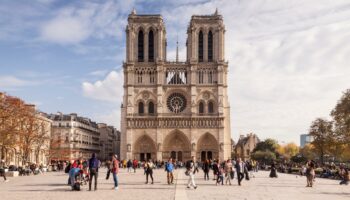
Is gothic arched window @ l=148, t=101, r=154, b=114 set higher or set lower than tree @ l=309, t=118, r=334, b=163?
higher

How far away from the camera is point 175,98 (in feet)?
304

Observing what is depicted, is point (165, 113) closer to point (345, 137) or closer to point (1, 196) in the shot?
point (345, 137)

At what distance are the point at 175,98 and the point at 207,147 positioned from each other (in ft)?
33.7

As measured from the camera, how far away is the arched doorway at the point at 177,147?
91125 mm

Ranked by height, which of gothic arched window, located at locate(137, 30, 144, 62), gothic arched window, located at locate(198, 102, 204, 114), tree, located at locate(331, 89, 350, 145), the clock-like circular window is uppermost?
gothic arched window, located at locate(137, 30, 144, 62)

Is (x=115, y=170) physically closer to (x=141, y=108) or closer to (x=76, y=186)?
(x=76, y=186)

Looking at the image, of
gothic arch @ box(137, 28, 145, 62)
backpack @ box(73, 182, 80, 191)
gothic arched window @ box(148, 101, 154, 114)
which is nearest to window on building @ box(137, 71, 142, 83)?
gothic arch @ box(137, 28, 145, 62)

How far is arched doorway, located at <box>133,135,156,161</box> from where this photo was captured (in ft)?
298

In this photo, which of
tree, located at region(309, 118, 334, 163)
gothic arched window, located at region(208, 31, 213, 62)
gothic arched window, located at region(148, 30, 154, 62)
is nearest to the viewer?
tree, located at region(309, 118, 334, 163)

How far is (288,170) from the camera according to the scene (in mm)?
57688

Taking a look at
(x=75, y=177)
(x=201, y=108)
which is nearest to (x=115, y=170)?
(x=75, y=177)

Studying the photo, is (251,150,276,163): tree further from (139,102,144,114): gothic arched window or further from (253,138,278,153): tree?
(139,102,144,114): gothic arched window

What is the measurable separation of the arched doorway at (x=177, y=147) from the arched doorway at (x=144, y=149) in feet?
6.99

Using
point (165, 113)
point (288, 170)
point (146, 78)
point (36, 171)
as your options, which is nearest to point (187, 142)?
point (165, 113)
